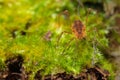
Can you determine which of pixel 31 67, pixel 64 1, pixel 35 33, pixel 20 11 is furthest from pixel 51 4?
pixel 31 67

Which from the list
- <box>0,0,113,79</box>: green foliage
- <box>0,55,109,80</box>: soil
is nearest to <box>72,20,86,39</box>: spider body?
<box>0,0,113,79</box>: green foliage

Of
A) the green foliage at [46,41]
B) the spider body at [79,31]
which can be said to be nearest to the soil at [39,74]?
the green foliage at [46,41]

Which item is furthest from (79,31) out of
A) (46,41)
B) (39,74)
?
(39,74)

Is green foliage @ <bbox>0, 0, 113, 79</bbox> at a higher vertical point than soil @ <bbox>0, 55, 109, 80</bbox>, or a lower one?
higher

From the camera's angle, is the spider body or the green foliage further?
the spider body

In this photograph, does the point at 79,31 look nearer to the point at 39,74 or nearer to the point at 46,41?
the point at 46,41

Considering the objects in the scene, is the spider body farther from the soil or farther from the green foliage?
the soil
